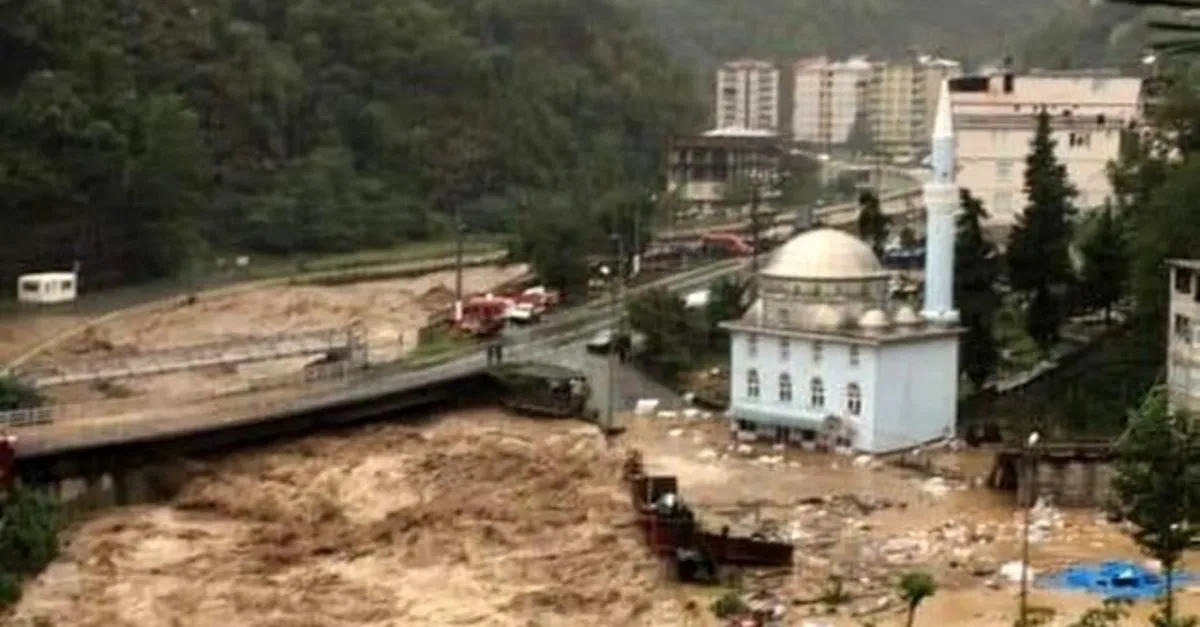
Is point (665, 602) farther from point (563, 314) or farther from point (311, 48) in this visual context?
point (311, 48)

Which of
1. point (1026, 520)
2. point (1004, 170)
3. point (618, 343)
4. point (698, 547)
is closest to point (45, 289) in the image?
point (618, 343)

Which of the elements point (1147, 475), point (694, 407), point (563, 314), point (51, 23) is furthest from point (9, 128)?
point (1147, 475)

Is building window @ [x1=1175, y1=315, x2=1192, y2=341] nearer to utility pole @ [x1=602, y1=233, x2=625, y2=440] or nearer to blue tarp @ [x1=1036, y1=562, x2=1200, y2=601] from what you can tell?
blue tarp @ [x1=1036, y1=562, x2=1200, y2=601]

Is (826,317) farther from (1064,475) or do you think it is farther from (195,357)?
(195,357)

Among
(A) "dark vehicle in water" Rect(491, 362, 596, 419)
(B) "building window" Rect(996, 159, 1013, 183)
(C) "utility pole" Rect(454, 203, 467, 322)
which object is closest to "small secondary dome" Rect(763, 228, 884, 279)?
(A) "dark vehicle in water" Rect(491, 362, 596, 419)

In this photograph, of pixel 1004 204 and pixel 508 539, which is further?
pixel 1004 204
